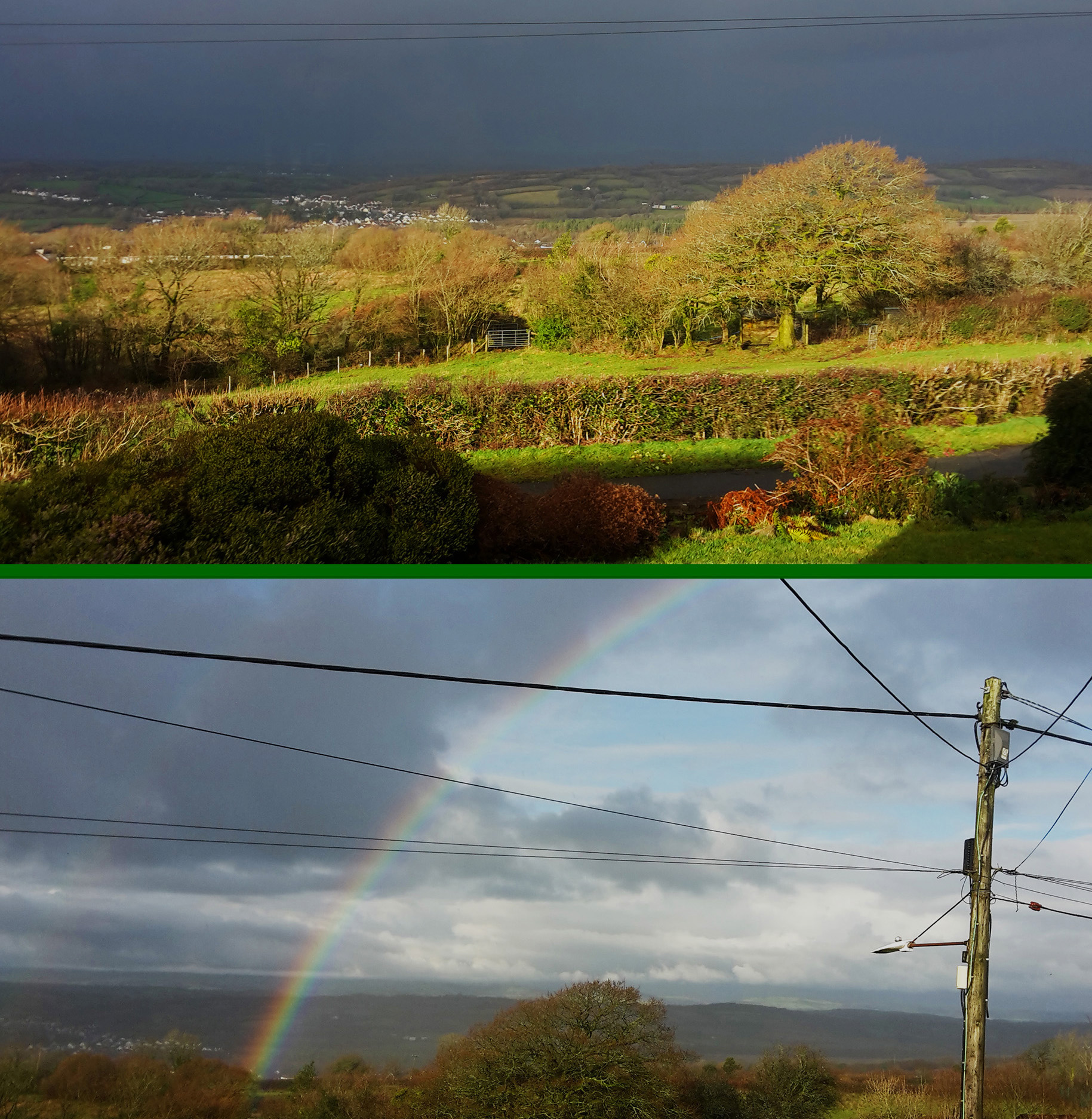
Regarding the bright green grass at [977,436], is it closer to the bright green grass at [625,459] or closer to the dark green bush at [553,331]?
the bright green grass at [625,459]

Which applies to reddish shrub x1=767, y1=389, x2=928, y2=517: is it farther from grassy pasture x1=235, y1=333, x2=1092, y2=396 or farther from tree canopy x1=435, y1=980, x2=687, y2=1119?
tree canopy x1=435, y1=980, x2=687, y2=1119

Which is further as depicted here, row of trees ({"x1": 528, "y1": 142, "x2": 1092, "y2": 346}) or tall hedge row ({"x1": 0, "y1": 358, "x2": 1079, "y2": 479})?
tall hedge row ({"x1": 0, "y1": 358, "x2": 1079, "y2": 479})

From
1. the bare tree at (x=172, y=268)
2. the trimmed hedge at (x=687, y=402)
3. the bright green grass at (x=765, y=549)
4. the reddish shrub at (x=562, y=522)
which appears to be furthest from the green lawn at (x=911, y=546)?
the bare tree at (x=172, y=268)

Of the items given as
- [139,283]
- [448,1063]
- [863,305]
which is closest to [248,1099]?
[448,1063]

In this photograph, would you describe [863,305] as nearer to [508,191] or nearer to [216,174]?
[508,191]

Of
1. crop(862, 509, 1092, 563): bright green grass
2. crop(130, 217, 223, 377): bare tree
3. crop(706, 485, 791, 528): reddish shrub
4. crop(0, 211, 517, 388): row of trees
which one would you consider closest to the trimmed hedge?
crop(0, 211, 517, 388): row of trees

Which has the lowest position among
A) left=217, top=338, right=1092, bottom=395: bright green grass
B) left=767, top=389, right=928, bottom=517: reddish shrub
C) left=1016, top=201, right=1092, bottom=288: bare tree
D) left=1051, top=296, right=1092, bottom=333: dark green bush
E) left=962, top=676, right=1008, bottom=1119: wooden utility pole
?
left=962, top=676, right=1008, bottom=1119: wooden utility pole
